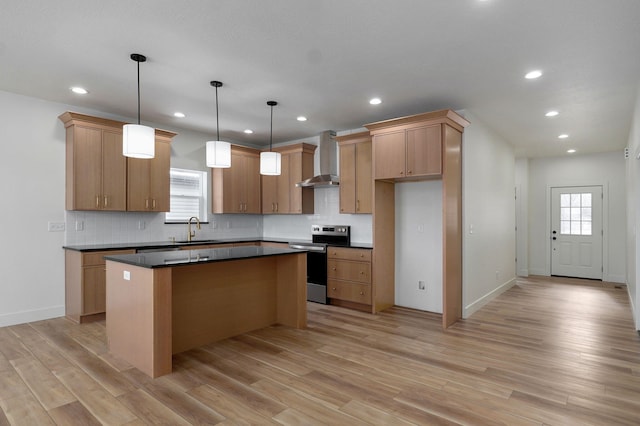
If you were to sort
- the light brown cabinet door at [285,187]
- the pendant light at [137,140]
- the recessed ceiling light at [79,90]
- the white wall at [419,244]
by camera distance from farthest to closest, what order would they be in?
the light brown cabinet door at [285,187] < the white wall at [419,244] < the recessed ceiling light at [79,90] < the pendant light at [137,140]

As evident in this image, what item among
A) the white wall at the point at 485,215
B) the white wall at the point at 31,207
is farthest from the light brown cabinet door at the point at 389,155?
the white wall at the point at 31,207

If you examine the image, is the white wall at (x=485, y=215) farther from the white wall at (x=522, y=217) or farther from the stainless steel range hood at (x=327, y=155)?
the stainless steel range hood at (x=327, y=155)

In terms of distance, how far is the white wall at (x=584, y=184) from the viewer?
7512 mm

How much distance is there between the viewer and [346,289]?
17.3 feet

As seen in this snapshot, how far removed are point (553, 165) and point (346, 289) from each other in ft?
20.0

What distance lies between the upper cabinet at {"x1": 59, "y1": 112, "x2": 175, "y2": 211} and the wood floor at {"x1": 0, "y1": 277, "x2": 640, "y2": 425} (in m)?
1.57

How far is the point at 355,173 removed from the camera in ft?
18.1

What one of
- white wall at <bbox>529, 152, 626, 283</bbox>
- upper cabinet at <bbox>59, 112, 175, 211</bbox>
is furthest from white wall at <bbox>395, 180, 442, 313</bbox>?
white wall at <bbox>529, 152, 626, 283</bbox>

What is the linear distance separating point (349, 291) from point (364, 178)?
5.41 ft

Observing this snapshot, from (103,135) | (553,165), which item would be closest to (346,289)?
(103,135)

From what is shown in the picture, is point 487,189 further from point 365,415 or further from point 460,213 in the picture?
point 365,415

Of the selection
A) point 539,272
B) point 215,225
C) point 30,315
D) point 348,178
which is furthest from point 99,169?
point 539,272

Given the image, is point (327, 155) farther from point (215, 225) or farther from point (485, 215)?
point (485, 215)

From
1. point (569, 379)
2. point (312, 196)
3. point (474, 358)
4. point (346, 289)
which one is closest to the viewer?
point (569, 379)
